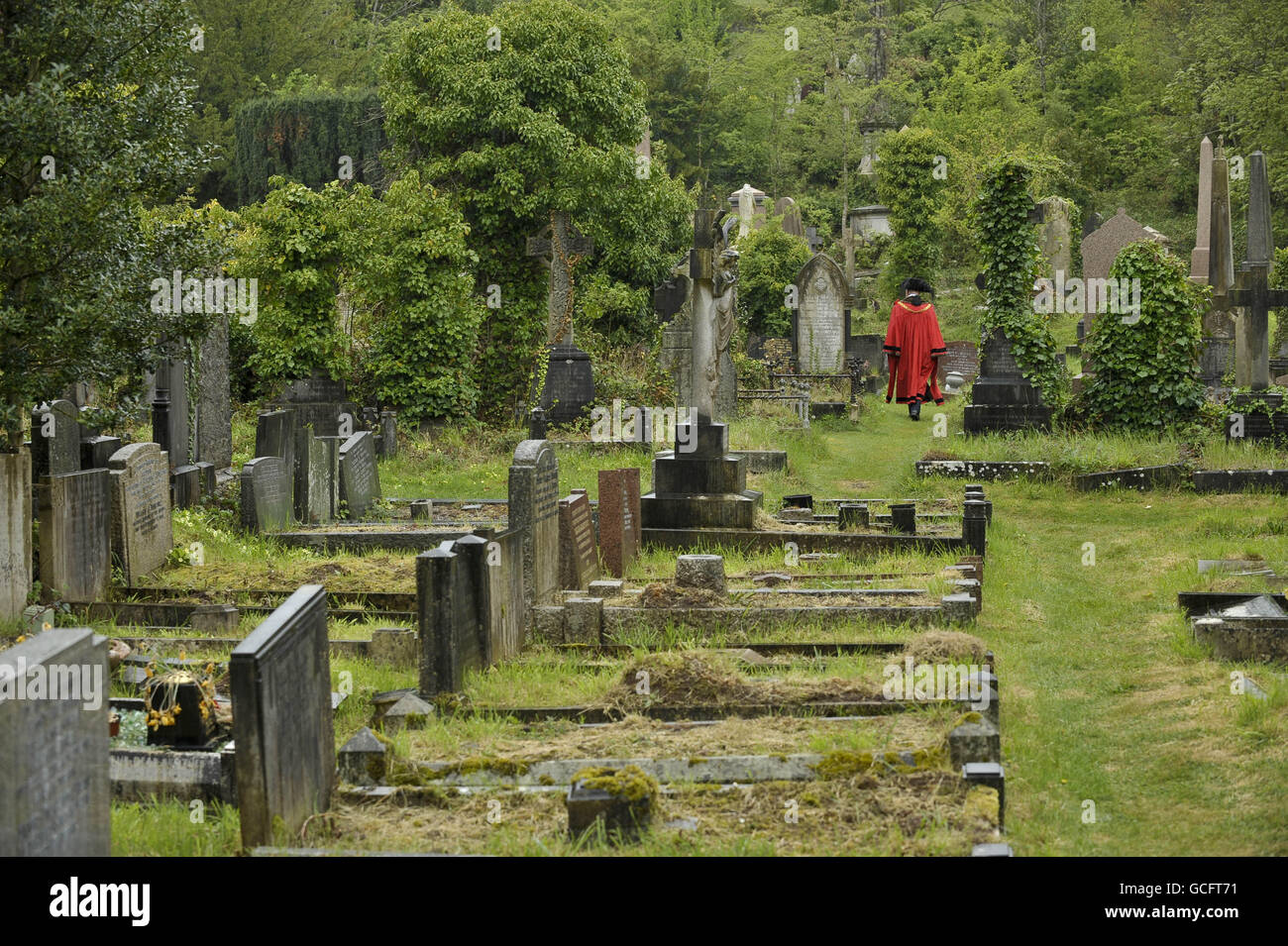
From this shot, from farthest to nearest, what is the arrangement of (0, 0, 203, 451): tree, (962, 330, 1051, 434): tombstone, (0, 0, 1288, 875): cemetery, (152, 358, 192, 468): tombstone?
(962, 330, 1051, 434): tombstone < (152, 358, 192, 468): tombstone < (0, 0, 203, 451): tree < (0, 0, 1288, 875): cemetery

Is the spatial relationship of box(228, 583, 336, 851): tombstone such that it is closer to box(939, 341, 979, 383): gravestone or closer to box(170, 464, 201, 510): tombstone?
box(170, 464, 201, 510): tombstone

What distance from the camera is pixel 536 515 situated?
10125 mm

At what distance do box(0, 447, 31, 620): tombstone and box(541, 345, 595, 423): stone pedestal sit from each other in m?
12.4

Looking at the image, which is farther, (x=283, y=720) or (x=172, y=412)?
(x=172, y=412)

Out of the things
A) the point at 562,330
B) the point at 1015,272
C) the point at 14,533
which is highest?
the point at 1015,272

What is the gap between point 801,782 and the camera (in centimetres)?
653

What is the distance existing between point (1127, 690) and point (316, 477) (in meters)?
8.58

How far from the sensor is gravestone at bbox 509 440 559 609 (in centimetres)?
991

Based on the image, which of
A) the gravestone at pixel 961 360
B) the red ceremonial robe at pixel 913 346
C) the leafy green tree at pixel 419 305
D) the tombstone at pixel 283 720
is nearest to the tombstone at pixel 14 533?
the tombstone at pixel 283 720

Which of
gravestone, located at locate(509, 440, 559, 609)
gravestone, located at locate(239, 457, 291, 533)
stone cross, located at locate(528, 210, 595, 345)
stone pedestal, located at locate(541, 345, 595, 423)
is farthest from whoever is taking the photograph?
stone cross, located at locate(528, 210, 595, 345)

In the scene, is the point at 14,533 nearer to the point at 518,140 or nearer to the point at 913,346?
the point at 913,346

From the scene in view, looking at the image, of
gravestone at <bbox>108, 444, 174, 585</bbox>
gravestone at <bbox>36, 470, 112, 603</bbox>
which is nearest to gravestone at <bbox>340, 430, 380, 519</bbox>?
gravestone at <bbox>108, 444, 174, 585</bbox>

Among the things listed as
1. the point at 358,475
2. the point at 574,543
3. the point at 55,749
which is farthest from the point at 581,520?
the point at 55,749

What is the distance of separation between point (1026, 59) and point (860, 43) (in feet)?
31.5
